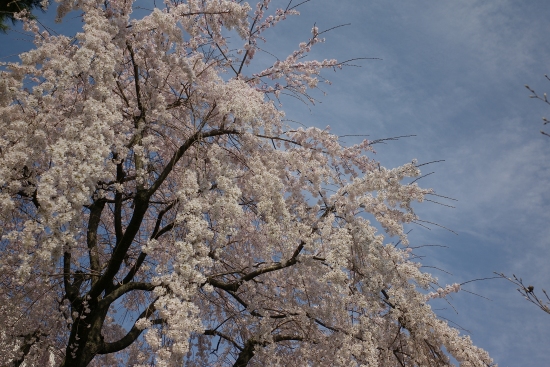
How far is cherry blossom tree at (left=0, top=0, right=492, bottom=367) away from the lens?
405cm

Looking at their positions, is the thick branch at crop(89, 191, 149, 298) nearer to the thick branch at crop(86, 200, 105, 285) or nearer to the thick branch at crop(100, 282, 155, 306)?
the thick branch at crop(100, 282, 155, 306)

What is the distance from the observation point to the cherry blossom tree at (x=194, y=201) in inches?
159

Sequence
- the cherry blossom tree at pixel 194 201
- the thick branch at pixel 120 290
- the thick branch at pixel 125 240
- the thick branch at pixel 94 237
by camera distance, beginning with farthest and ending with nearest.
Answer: the thick branch at pixel 94 237 < the thick branch at pixel 120 290 < the thick branch at pixel 125 240 < the cherry blossom tree at pixel 194 201

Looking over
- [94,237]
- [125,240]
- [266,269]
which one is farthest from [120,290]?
[266,269]

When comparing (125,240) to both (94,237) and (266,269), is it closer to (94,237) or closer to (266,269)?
(94,237)

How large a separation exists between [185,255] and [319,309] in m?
2.19

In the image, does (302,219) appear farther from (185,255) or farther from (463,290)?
(463,290)

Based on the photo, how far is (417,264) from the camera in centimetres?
535

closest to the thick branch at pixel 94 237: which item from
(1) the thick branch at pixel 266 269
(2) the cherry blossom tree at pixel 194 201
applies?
(2) the cherry blossom tree at pixel 194 201

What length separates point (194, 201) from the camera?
14.3 feet

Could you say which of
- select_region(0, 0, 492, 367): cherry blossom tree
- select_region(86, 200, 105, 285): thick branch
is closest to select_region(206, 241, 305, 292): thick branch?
select_region(0, 0, 492, 367): cherry blossom tree

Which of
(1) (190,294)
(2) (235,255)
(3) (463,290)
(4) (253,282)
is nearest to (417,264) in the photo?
(3) (463,290)

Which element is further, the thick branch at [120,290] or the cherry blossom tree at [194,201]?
the thick branch at [120,290]

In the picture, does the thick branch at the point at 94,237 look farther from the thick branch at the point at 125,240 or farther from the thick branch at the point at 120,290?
the thick branch at the point at 125,240
